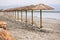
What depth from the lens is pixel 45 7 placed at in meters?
11.3

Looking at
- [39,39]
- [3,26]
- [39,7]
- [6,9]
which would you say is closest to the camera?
[3,26]

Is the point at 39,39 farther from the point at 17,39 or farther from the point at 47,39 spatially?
the point at 17,39

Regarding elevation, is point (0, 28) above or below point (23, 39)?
above

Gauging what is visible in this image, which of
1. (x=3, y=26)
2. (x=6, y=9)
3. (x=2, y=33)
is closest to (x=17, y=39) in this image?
(x=3, y=26)

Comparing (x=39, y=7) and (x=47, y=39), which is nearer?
(x=47, y=39)

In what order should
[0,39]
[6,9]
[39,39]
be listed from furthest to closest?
[6,9] < [39,39] < [0,39]

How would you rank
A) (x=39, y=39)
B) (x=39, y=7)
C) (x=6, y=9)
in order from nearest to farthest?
(x=39, y=39) → (x=39, y=7) → (x=6, y=9)

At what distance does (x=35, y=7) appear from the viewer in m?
11.3

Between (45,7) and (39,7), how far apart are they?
36 centimetres

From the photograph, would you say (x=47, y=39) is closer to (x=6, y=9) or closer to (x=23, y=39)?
(x=23, y=39)

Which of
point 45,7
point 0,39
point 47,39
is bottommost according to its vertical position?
point 47,39

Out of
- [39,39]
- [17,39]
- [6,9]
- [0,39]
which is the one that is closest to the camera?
[0,39]

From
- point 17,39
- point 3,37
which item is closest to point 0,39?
point 3,37

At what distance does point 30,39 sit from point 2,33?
158 inches
